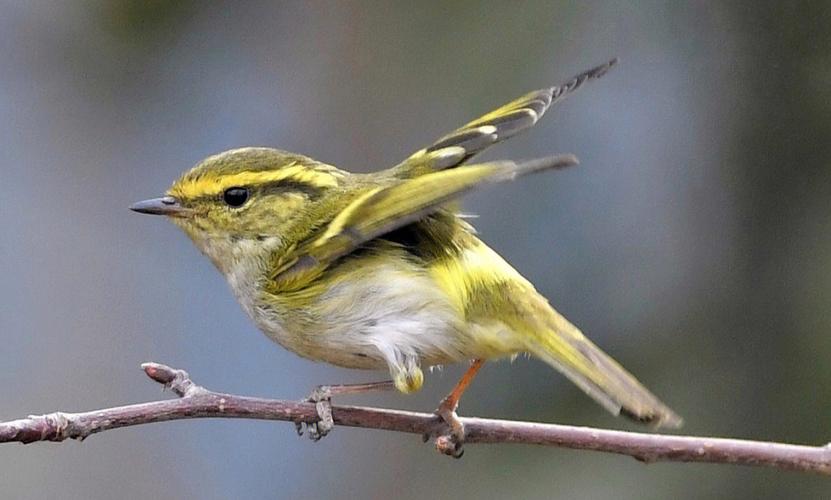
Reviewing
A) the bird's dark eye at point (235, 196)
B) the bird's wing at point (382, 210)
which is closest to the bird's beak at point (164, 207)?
the bird's dark eye at point (235, 196)

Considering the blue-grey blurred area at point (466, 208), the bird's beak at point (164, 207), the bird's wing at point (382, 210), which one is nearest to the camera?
the bird's wing at point (382, 210)

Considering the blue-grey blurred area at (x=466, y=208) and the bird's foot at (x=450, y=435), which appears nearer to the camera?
the bird's foot at (x=450, y=435)

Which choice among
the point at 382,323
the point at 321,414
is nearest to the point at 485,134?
the point at 382,323

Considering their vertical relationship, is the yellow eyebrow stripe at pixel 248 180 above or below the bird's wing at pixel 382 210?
above

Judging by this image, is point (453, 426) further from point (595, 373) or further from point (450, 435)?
point (595, 373)

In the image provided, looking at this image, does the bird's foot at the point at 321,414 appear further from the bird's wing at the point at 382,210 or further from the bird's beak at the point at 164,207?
the bird's beak at the point at 164,207

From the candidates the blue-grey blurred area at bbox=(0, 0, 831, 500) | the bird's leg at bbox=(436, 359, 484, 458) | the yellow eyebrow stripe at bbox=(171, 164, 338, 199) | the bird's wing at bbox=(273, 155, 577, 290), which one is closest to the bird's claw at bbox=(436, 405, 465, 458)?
the bird's leg at bbox=(436, 359, 484, 458)
